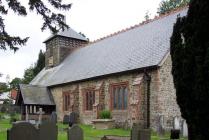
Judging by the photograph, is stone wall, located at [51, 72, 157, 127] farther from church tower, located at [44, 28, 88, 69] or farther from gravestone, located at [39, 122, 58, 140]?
gravestone, located at [39, 122, 58, 140]

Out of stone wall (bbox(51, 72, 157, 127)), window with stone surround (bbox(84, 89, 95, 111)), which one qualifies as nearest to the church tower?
stone wall (bbox(51, 72, 157, 127))

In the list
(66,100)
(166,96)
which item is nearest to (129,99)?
(166,96)

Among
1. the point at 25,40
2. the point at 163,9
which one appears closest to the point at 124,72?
the point at 25,40

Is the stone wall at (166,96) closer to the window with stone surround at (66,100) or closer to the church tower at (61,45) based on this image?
the window with stone surround at (66,100)

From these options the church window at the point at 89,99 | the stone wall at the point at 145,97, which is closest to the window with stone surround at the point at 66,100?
the church window at the point at 89,99

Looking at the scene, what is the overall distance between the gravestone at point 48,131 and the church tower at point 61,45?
29079mm

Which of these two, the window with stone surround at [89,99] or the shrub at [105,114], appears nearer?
the shrub at [105,114]

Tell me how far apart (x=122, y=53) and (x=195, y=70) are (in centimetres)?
1947

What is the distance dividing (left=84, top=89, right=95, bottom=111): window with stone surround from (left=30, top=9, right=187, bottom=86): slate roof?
3.78 ft

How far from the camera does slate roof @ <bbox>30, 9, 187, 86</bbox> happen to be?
84.8 feet

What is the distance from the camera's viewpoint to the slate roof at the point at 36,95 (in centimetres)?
3576

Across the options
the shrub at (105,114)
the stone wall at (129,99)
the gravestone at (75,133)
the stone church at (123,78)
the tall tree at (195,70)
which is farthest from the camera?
the shrub at (105,114)

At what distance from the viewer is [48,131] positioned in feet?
42.1

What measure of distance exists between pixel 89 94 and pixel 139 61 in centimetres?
674
